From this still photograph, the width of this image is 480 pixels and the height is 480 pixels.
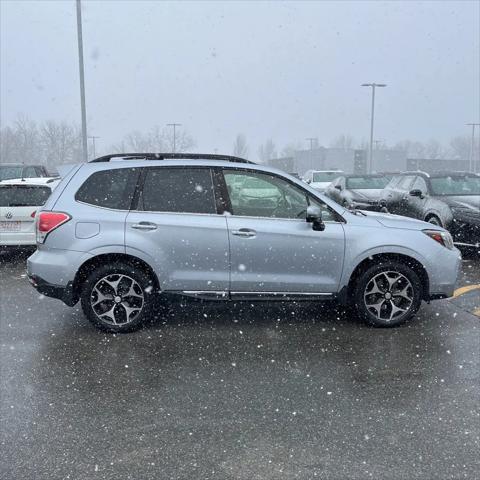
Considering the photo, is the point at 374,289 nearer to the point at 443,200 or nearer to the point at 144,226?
the point at 144,226

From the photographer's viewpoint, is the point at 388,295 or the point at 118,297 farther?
the point at 388,295

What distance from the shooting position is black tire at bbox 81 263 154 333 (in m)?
5.19

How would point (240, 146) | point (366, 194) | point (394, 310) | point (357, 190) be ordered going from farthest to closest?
point (240, 146) < point (357, 190) < point (366, 194) < point (394, 310)

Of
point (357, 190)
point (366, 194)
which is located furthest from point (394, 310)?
point (357, 190)

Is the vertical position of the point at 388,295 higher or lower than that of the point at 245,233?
lower

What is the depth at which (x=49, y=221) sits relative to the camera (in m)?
5.18

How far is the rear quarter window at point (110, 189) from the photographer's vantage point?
5262 mm

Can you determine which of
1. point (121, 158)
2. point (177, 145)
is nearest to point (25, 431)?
point (121, 158)

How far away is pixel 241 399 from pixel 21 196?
6.92m

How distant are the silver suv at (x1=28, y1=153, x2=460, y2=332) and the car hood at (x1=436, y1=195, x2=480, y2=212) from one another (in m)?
4.67

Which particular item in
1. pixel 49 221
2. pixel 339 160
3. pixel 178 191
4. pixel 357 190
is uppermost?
pixel 339 160

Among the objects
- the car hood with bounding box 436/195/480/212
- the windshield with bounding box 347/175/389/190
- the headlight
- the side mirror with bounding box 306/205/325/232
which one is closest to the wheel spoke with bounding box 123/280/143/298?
the side mirror with bounding box 306/205/325/232

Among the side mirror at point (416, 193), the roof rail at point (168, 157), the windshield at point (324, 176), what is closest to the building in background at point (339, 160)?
the windshield at point (324, 176)

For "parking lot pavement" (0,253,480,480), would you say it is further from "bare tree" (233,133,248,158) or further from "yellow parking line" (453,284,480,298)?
"bare tree" (233,133,248,158)
